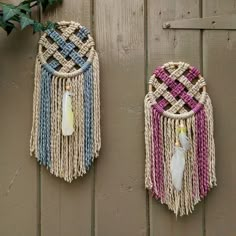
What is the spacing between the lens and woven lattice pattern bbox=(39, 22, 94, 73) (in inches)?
39.9

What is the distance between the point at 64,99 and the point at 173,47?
26cm

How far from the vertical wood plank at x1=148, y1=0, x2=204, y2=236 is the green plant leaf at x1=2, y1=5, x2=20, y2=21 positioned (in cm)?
28

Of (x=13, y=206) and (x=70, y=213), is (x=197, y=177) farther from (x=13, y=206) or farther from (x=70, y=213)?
(x=13, y=206)

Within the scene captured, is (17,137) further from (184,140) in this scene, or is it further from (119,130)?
(184,140)

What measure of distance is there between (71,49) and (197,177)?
0.37 meters

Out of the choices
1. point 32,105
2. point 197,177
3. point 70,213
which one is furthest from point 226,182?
point 32,105

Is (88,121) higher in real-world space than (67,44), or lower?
lower

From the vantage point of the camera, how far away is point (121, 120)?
3.38 ft

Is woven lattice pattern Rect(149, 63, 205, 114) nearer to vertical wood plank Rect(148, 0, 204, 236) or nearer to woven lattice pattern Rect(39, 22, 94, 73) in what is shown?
vertical wood plank Rect(148, 0, 204, 236)

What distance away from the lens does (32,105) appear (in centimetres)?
102

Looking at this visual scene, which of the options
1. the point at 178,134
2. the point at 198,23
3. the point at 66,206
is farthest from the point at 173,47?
the point at 66,206

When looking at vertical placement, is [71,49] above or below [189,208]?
above

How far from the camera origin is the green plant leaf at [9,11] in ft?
3.12

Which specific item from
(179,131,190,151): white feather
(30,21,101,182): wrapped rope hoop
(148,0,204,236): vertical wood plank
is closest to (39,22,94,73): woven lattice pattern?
(30,21,101,182): wrapped rope hoop
